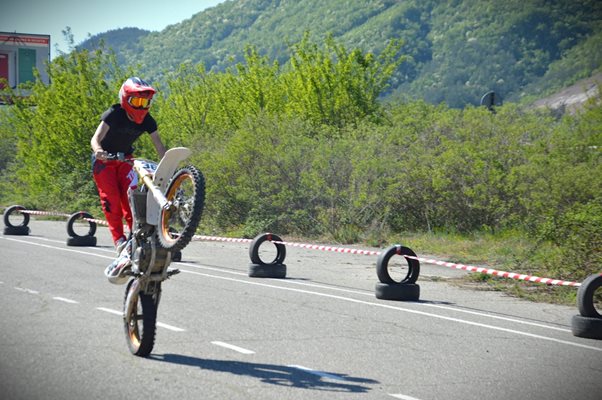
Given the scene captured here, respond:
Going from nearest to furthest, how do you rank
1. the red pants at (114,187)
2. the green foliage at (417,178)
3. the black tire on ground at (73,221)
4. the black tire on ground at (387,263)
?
the red pants at (114,187)
the black tire on ground at (387,263)
the green foliage at (417,178)
the black tire on ground at (73,221)

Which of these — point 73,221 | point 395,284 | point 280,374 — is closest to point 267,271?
point 395,284

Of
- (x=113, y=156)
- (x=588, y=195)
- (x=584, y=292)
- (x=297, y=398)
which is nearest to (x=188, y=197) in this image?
(x=113, y=156)

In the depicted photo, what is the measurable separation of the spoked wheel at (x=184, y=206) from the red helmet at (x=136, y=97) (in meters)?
0.99

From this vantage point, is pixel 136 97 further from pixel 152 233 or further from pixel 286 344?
pixel 286 344

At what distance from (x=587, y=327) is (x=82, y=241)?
523 inches

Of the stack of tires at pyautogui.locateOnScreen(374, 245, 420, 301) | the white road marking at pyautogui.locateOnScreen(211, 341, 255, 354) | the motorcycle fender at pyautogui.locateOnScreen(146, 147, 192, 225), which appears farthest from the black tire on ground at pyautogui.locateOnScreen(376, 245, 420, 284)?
the motorcycle fender at pyautogui.locateOnScreen(146, 147, 192, 225)

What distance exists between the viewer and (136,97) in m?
8.56

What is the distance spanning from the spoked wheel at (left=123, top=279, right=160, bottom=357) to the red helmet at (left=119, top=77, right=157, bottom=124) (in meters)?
1.65

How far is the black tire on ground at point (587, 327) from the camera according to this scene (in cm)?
976

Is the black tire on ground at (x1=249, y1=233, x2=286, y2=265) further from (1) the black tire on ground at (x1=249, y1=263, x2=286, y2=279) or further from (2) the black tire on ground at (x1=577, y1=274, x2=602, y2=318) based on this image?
(2) the black tire on ground at (x1=577, y1=274, x2=602, y2=318)

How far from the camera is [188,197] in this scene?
7.90 meters

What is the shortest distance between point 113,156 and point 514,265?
32.5ft

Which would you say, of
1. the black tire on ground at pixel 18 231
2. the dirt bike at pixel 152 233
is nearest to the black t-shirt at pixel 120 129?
the dirt bike at pixel 152 233

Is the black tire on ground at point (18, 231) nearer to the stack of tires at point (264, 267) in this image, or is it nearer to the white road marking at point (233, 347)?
the stack of tires at point (264, 267)
